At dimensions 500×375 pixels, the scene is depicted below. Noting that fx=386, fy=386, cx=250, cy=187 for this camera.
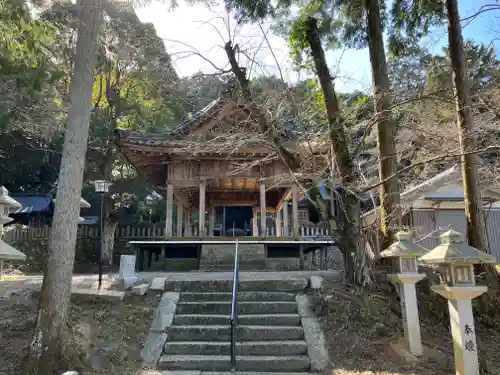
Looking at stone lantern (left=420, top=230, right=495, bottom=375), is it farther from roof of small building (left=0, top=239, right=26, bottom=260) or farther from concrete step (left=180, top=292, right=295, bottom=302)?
roof of small building (left=0, top=239, right=26, bottom=260)

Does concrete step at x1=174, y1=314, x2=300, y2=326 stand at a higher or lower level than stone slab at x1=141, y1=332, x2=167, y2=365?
higher

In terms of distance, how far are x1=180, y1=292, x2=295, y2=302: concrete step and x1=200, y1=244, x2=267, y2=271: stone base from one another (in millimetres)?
3796

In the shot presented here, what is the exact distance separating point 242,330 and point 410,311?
248cm

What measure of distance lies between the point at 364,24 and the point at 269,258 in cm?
668

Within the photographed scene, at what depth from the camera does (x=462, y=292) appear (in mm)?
4383

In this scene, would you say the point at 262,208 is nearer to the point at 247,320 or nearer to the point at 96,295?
the point at 247,320

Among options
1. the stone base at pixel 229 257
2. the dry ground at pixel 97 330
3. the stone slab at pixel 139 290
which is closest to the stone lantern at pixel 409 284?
the dry ground at pixel 97 330

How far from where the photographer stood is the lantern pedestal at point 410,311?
17.3ft

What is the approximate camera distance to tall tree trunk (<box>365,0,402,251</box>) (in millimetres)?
6961

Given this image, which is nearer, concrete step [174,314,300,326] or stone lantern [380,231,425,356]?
stone lantern [380,231,425,356]

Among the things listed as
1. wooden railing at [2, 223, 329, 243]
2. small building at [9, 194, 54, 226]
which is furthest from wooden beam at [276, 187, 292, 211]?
small building at [9, 194, 54, 226]

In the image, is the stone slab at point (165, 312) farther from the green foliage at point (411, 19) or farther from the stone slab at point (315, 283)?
the green foliage at point (411, 19)

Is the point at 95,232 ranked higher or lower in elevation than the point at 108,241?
higher

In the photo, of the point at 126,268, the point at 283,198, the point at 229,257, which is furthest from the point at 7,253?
the point at 283,198
